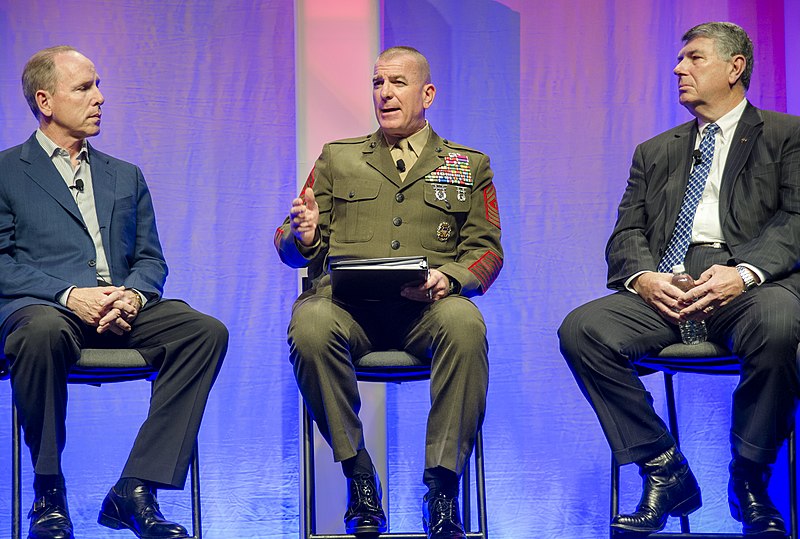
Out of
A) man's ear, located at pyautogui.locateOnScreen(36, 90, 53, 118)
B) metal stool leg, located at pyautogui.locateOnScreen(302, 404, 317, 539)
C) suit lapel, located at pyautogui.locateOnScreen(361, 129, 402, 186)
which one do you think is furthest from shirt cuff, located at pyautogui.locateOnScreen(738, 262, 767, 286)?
man's ear, located at pyautogui.locateOnScreen(36, 90, 53, 118)

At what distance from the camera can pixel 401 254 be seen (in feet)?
11.5

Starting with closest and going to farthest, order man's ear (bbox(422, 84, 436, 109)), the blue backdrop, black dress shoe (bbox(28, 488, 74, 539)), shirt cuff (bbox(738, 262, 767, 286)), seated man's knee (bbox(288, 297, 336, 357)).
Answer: black dress shoe (bbox(28, 488, 74, 539)) < seated man's knee (bbox(288, 297, 336, 357)) < shirt cuff (bbox(738, 262, 767, 286)) < man's ear (bbox(422, 84, 436, 109)) < the blue backdrop

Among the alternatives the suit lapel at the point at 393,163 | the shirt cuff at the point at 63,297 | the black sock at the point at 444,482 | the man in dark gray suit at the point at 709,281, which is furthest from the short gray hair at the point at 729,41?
the shirt cuff at the point at 63,297

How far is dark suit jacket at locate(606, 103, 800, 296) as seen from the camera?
3330 millimetres

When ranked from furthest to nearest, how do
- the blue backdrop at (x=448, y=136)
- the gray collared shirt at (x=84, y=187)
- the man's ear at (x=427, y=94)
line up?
the blue backdrop at (x=448, y=136) < the man's ear at (x=427, y=94) < the gray collared shirt at (x=84, y=187)

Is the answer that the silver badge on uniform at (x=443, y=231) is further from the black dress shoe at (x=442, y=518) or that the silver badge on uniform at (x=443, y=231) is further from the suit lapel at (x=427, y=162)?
the black dress shoe at (x=442, y=518)

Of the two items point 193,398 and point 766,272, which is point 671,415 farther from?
point 193,398

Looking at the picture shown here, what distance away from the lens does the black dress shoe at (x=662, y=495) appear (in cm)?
305

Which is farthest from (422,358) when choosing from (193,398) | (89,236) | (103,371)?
(89,236)

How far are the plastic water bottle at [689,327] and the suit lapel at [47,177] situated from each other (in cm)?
207

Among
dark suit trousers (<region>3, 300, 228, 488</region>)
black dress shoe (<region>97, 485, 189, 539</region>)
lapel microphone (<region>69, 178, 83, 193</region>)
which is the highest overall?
lapel microphone (<region>69, 178, 83, 193</region>)

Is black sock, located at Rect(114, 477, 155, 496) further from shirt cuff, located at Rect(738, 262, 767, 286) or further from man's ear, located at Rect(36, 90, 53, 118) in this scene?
shirt cuff, located at Rect(738, 262, 767, 286)

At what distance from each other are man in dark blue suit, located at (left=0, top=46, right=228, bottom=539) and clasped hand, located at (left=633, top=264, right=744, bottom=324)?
4.80 feet

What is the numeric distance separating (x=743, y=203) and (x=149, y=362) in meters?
2.07
